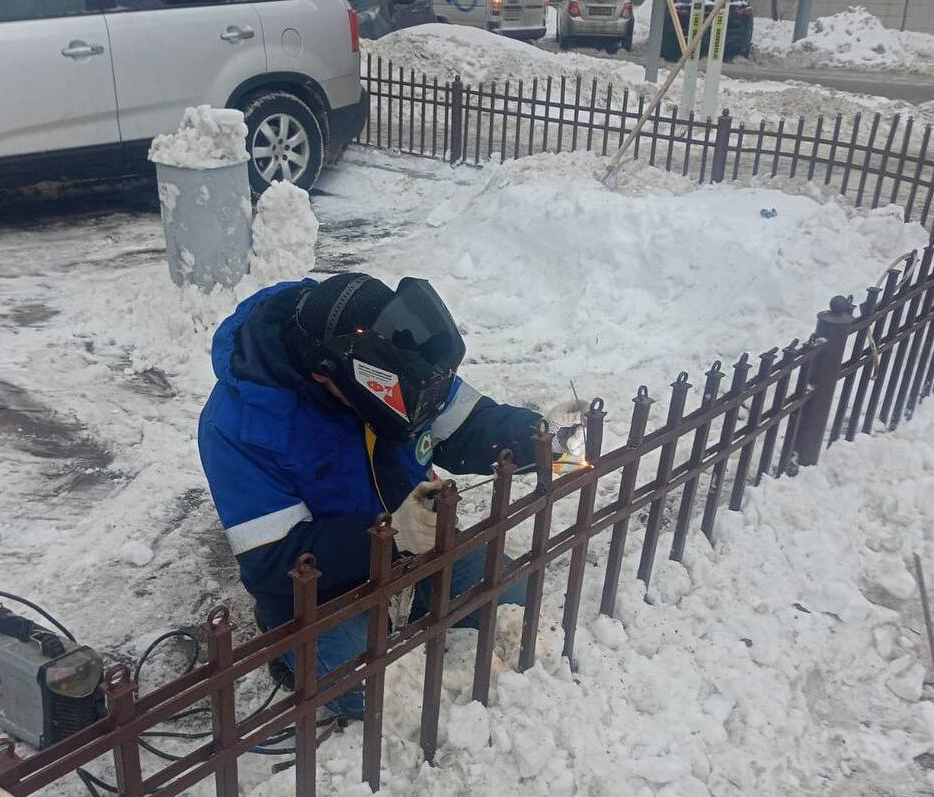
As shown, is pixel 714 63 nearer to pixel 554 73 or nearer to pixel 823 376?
pixel 554 73

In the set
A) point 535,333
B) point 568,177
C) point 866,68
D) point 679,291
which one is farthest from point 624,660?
point 866,68

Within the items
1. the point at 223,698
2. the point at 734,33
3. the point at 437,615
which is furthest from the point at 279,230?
the point at 734,33

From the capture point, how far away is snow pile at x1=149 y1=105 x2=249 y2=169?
5.27m

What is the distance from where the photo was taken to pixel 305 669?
198 cm

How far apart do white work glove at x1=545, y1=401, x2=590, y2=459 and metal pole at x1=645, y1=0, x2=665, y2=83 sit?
11.1 m

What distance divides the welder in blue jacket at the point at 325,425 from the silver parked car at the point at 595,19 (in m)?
18.8

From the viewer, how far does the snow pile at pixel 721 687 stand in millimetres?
2336

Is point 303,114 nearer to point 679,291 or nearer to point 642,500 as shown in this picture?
point 679,291

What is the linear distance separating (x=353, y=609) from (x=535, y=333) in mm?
3752

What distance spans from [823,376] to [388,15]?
13.1 meters

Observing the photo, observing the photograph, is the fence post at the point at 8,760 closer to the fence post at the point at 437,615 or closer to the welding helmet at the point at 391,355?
the fence post at the point at 437,615

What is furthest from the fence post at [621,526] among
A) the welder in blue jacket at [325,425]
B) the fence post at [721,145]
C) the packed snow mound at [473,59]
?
the packed snow mound at [473,59]

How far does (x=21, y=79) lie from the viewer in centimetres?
621

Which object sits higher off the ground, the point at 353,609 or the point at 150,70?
the point at 150,70
